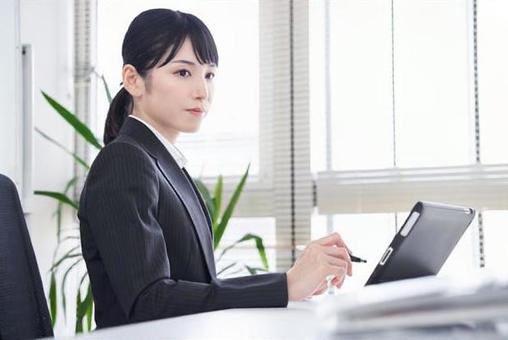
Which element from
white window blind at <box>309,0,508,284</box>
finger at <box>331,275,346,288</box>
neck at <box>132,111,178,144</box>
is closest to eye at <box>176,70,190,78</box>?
neck at <box>132,111,178,144</box>

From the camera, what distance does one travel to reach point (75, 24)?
10.7ft

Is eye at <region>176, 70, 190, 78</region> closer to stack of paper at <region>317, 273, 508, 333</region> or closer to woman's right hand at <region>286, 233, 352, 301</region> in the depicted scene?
woman's right hand at <region>286, 233, 352, 301</region>

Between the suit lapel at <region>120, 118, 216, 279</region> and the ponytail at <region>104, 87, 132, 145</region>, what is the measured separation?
19cm

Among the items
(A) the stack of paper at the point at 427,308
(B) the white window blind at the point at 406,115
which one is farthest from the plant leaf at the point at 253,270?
(A) the stack of paper at the point at 427,308

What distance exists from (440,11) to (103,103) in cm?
136

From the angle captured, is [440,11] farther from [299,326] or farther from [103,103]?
[299,326]

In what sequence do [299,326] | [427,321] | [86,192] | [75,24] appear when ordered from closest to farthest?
1. [427,321]
2. [299,326]
3. [86,192]
4. [75,24]

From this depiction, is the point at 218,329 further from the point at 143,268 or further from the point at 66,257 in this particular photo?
the point at 66,257

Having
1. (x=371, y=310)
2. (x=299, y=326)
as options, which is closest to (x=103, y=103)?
(x=299, y=326)

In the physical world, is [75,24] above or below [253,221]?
above

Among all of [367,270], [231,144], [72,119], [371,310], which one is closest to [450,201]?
[367,270]

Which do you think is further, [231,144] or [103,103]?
[103,103]

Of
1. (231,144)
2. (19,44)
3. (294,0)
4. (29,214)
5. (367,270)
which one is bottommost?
(367,270)

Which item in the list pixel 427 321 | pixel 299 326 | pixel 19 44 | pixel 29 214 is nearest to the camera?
pixel 427 321
